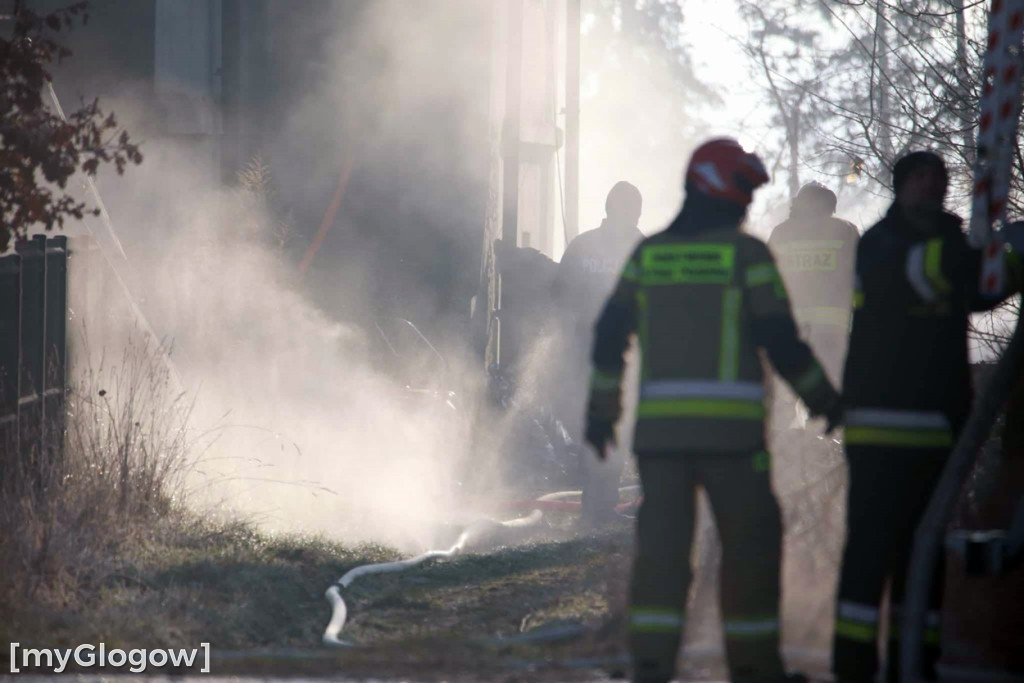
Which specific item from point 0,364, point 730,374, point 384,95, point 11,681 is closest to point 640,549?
point 730,374

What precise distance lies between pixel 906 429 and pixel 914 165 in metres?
0.95

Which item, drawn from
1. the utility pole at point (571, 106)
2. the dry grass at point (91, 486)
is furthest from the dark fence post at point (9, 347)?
the utility pole at point (571, 106)

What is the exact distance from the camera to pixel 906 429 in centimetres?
452

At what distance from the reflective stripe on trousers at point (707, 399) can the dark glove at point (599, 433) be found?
0.69 feet

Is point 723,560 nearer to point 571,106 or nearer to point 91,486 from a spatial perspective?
point 91,486

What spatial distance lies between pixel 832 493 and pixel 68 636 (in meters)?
3.22

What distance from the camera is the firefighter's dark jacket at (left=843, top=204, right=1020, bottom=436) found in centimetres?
451

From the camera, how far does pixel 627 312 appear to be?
14.7ft

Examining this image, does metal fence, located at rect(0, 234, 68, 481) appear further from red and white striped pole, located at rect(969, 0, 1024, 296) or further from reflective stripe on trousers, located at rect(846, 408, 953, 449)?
→ red and white striped pole, located at rect(969, 0, 1024, 296)

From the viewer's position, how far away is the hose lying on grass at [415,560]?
5930 millimetres

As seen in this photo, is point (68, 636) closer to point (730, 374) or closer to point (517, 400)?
point (730, 374)

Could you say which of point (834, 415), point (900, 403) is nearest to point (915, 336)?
point (900, 403)

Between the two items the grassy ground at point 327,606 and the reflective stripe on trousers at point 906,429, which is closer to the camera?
the reflective stripe on trousers at point 906,429

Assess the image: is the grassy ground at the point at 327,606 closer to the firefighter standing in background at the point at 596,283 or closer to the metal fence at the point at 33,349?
the metal fence at the point at 33,349
